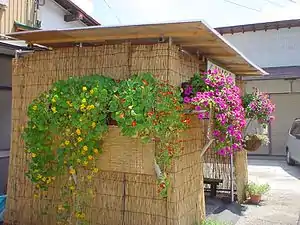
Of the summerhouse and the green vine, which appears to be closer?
the green vine

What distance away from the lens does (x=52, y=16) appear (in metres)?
8.38

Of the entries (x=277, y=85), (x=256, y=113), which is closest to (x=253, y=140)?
(x=256, y=113)

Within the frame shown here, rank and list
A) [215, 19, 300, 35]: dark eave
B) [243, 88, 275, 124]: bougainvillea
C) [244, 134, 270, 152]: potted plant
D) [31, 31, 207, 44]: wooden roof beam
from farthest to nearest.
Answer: [215, 19, 300, 35]: dark eave → [244, 134, 270, 152]: potted plant → [243, 88, 275, 124]: bougainvillea → [31, 31, 207, 44]: wooden roof beam

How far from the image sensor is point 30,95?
4.88 meters

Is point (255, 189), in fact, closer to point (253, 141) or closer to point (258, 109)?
point (253, 141)

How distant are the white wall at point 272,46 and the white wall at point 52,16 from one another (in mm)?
9758

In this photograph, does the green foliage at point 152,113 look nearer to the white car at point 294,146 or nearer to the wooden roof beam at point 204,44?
the wooden roof beam at point 204,44

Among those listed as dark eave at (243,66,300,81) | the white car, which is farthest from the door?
dark eave at (243,66,300,81)

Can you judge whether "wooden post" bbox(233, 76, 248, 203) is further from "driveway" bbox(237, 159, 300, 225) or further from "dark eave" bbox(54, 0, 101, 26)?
"dark eave" bbox(54, 0, 101, 26)

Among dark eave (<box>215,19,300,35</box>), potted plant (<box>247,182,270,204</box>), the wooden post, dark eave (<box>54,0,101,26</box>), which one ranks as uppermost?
dark eave (<box>215,19,300,35</box>)

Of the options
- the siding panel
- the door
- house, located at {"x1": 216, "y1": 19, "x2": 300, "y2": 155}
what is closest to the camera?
the siding panel

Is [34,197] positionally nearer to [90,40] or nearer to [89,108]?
[89,108]

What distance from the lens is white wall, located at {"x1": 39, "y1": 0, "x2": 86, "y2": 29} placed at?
8.01 metres

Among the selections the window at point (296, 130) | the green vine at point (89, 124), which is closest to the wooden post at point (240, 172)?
the green vine at point (89, 124)
